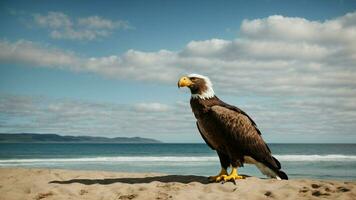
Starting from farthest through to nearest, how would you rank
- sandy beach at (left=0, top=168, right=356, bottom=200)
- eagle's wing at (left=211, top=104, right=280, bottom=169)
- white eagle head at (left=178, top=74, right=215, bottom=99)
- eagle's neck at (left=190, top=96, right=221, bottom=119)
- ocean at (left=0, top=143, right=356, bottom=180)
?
ocean at (left=0, top=143, right=356, bottom=180), white eagle head at (left=178, top=74, right=215, bottom=99), eagle's neck at (left=190, top=96, right=221, bottom=119), eagle's wing at (left=211, top=104, right=280, bottom=169), sandy beach at (left=0, top=168, right=356, bottom=200)

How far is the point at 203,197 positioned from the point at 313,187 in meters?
2.14

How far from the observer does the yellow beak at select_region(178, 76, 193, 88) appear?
7473 millimetres

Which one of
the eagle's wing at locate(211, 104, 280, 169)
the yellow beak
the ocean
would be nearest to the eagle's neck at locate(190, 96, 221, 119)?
the eagle's wing at locate(211, 104, 280, 169)

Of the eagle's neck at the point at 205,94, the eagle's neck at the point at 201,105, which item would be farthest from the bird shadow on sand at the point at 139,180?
the eagle's neck at the point at 205,94

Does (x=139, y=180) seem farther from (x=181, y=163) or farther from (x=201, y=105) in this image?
(x=181, y=163)

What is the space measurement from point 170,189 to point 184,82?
207 centimetres

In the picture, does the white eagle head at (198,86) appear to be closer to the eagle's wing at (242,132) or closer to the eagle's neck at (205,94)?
the eagle's neck at (205,94)

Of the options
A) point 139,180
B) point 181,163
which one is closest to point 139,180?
point 139,180

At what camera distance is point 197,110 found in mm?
7469

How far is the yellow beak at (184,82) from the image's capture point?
7473 millimetres

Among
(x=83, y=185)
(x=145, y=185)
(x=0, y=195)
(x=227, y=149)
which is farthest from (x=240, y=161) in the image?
(x=0, y=195)

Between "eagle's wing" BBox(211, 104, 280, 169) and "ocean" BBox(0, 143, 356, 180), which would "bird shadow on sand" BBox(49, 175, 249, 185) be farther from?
"ocean" BBox(0, 143, 356, 180)

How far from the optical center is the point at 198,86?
7590mm

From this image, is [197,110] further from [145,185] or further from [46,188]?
[46,188]
